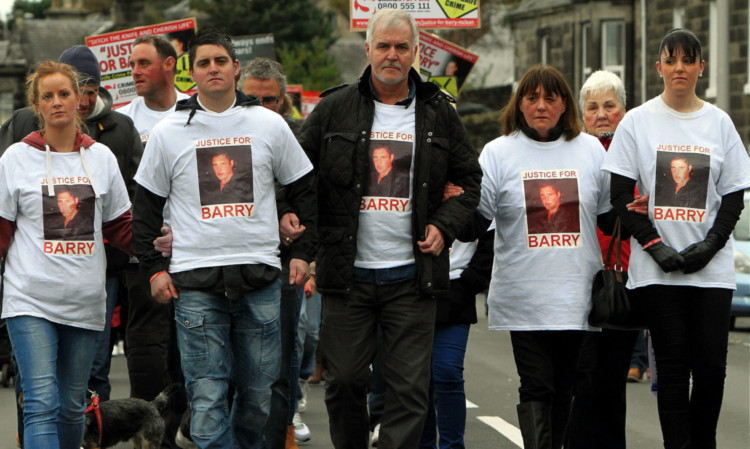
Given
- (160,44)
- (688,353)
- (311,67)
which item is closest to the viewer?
(688,353)

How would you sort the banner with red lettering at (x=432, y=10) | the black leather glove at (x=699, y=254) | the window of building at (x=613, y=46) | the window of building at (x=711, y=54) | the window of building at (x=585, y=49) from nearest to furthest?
1. the black leather glove at (x=699, y=254)
2. the banner with red lettering at (x=432, y=10)
3. the window of building at (x=711, y=54)
4. the window of building at (x=613, y=46)
5. the window of building at (x=585, y=49)

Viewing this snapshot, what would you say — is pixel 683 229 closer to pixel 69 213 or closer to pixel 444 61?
pixel 69 213

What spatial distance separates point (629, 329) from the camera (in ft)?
22.0

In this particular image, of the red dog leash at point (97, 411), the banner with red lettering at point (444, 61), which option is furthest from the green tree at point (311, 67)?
the red dog leash at point (97, 411)

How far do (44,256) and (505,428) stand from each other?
4.00m

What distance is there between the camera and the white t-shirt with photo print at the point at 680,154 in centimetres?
639

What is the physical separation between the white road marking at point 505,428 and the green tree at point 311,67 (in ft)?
139

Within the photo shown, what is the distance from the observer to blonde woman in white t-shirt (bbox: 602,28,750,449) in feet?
20.7

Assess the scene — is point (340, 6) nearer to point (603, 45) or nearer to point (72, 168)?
point (603, 45)

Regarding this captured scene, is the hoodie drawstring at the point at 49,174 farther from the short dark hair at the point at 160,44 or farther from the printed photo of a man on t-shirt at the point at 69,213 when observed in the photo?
the short dark hair at the point at 160,44

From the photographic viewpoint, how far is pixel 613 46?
3869 cm

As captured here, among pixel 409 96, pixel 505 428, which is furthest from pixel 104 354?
pixel 505 428

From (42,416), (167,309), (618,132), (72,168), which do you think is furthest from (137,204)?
(618,132)

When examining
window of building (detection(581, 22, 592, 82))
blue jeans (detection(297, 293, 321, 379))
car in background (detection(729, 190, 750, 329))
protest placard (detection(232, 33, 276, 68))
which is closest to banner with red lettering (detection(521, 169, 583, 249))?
blue jeans (detection(297, 293, 321, 379))
